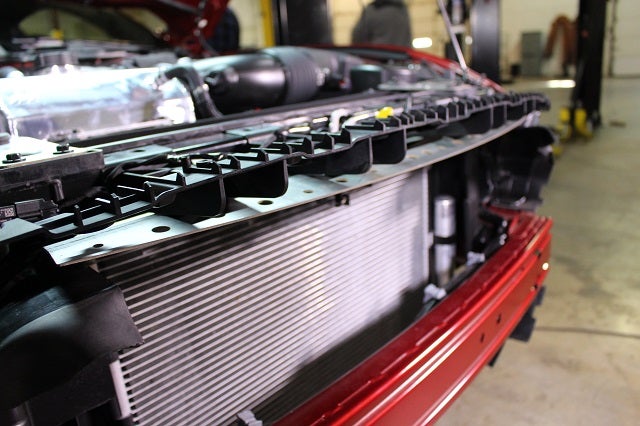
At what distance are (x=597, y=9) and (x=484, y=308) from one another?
6089 mm

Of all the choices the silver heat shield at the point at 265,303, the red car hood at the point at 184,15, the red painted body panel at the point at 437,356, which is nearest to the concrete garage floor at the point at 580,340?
the red painted body panel at the point at 437,356

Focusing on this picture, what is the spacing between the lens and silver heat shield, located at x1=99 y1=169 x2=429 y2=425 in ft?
3.00

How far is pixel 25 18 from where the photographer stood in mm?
2322

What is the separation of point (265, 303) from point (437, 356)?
0.41 m

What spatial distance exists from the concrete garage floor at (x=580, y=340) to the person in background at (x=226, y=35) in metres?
2.61

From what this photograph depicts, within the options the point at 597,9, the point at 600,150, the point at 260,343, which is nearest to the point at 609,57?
the point at 597,9

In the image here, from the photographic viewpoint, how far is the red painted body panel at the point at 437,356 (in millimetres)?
1008

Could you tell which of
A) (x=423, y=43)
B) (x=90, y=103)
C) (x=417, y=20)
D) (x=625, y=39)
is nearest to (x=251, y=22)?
(x=423, y=43)

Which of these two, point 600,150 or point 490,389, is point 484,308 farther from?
point 600,150

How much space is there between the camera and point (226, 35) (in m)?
3.80

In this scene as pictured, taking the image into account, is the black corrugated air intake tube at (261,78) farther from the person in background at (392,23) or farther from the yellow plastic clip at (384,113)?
the person in background at (392,23)

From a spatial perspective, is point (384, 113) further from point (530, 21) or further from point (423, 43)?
point (530, 21)

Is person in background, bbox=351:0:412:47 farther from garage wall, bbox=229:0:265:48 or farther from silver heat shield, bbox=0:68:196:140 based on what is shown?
garage wall, bbox=229:0:265:48

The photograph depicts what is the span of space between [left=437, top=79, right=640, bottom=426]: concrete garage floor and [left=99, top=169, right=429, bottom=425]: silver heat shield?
581 millimetres
